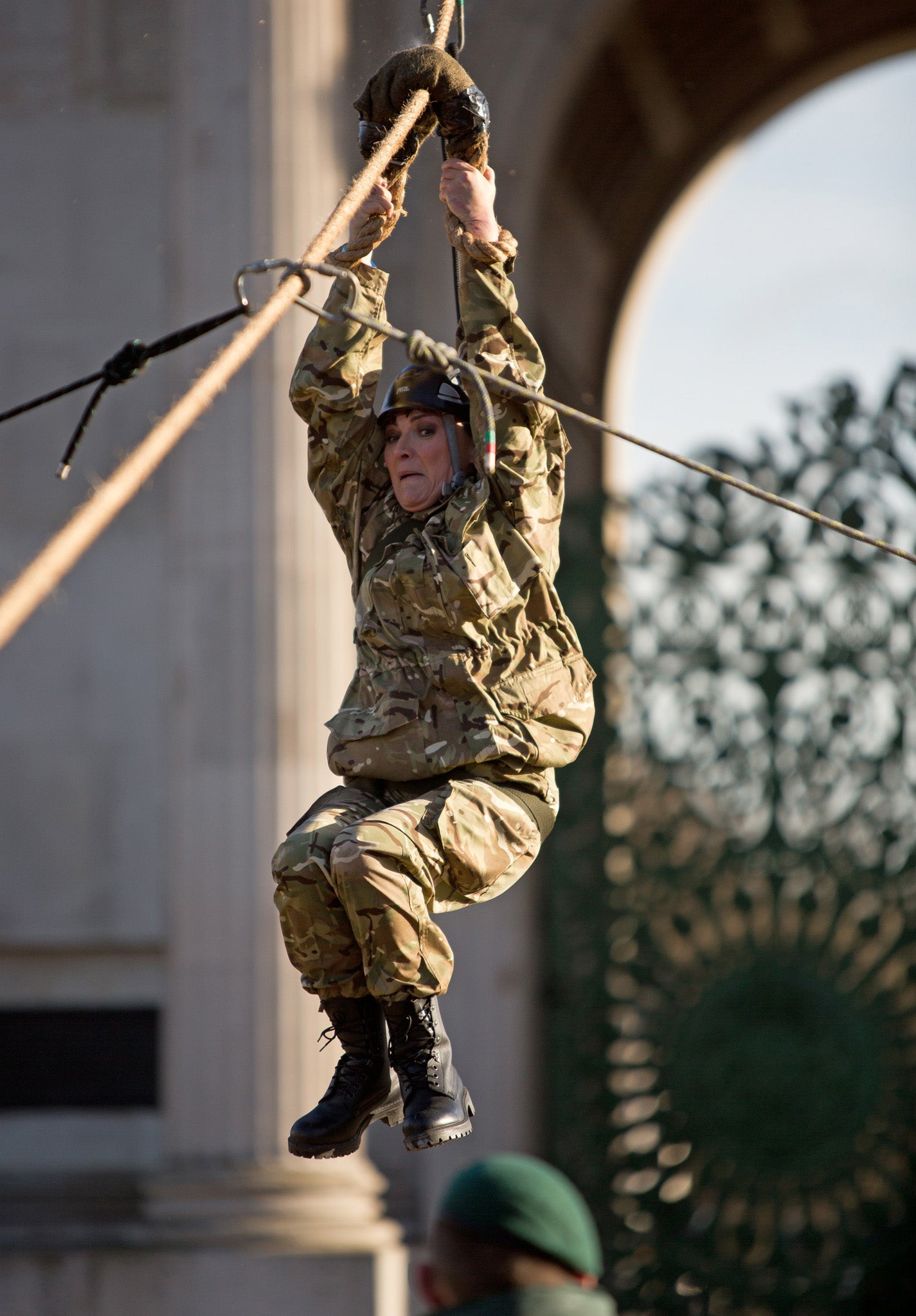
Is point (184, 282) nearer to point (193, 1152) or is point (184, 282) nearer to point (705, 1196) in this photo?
point (193, 1152)

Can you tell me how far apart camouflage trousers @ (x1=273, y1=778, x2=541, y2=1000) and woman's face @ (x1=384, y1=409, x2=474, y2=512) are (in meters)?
0.75

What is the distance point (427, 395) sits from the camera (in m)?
4.96

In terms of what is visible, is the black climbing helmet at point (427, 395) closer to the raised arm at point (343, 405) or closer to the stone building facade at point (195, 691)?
the raised arm at point (343, 405)

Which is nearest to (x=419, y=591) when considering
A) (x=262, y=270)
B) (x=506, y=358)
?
(x=506, y=358)

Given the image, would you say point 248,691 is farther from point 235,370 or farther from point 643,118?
point 643,118

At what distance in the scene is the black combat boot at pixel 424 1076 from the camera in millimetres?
4594

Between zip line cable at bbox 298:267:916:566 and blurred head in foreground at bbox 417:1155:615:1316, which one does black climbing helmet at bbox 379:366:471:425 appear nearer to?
zip line cable at bbox 298:267:916:566

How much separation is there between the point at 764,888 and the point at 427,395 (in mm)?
9080

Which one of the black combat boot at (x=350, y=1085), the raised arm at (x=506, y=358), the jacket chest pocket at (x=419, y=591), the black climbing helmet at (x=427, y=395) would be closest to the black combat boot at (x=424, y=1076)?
the black combat boot at (x=350, y=1085)

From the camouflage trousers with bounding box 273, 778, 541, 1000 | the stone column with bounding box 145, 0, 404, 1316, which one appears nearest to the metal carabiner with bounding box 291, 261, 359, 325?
the camouflage trousers with bounding box 273, 778, 541, 1000

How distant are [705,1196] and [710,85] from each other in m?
8.49

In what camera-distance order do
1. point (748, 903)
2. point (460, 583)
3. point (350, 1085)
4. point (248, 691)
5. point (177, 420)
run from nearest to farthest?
point (177, 420)
point (460, 583)
point (350, 1085)
point (248, 691)
point (748, 903)

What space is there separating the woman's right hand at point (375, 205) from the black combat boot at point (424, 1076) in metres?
A: 2.10

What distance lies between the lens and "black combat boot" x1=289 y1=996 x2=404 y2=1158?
4.77 m
